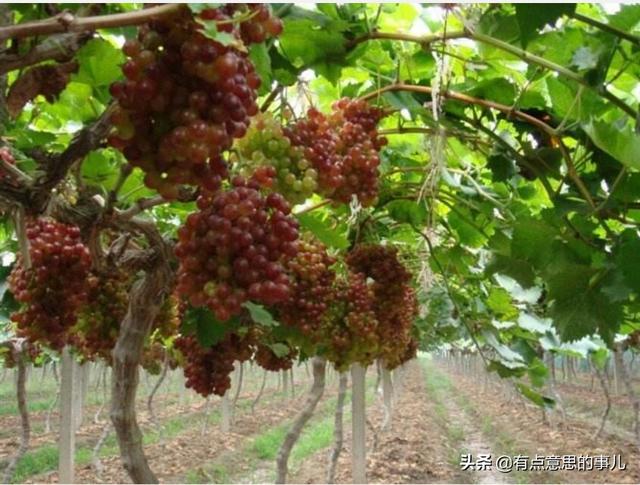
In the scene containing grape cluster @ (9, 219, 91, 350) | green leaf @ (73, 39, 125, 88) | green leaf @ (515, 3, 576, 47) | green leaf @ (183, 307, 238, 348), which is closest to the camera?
green leaf @ (515, 3, 576, 47)

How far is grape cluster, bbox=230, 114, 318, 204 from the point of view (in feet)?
5.15

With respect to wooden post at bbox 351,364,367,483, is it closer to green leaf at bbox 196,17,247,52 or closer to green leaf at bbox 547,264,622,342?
green leaf at bbox 547,264,622,342

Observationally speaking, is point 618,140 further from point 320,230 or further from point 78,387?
point 78,387

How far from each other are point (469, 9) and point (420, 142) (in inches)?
53.0

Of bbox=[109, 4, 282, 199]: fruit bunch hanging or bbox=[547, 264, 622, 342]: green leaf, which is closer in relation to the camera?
bbox=[109, 4, 282, 199]: fruit bunch hanging

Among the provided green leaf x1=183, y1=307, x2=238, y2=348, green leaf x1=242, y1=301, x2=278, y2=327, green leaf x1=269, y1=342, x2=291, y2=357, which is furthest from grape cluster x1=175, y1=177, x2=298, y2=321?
green leaf x1=269, y1=342, x2=291, y2=357

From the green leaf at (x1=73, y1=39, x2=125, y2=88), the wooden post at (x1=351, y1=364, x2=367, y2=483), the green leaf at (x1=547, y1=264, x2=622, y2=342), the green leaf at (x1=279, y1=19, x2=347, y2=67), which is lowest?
the wooden post at (x1=351, y1=364, x2=367, y2=483)

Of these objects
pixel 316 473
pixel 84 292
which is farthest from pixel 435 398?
pixel 84 292

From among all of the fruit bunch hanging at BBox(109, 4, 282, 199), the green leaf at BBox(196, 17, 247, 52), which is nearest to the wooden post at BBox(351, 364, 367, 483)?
the fruit bunch hanging at BBox(109, 4, 282, 199)

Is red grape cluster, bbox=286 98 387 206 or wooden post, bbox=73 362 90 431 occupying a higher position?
red grape cluster, bbox=286 98 387 206

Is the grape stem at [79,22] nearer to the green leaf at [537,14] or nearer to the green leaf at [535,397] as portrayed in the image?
the green leaf at [537,14]

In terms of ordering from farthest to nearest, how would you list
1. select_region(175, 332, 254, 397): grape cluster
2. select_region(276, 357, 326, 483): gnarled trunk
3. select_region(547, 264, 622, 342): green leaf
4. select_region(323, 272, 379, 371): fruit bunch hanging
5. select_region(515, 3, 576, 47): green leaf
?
select_region(276, 357, 326, 483): gnarled trunk, select_region(175, 332, 254, 397): grape cluster, select_region(323, 272, 379, 371): fruit bunch hanging, select_region(547, 264, 622, 342): green leaf, select_region(515, 3, 576, 47): green leaf

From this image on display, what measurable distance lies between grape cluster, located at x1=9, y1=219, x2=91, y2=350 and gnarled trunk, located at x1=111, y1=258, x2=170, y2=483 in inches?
20.9

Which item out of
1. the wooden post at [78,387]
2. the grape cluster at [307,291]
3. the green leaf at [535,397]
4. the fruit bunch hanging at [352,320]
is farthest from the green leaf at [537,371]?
the wooden post at [78,387]
